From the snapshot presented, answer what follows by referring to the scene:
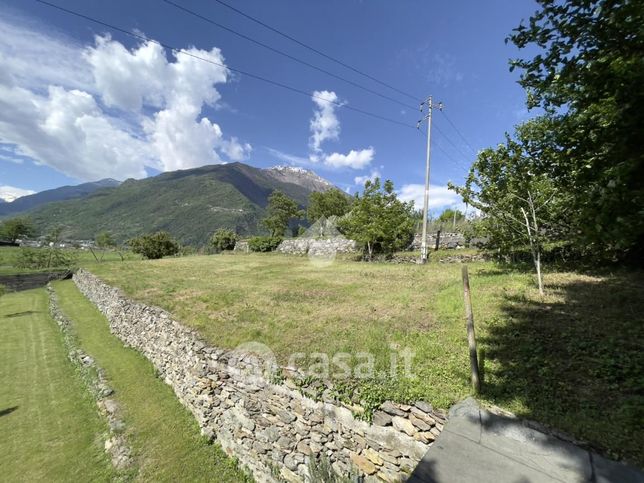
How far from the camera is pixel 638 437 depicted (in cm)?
329

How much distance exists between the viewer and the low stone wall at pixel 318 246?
→ 99.6 feet

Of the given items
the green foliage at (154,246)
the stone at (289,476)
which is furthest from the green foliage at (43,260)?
the stone at (289,476)

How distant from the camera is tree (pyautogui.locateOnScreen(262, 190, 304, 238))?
48.2 metres

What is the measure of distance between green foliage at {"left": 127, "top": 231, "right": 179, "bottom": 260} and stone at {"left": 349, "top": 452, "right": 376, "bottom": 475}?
49701 millimetres

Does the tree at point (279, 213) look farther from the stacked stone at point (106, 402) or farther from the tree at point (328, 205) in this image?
the stacked stone at point (106, 402)

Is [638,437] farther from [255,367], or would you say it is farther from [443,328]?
[255,367]

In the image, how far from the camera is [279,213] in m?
48.6

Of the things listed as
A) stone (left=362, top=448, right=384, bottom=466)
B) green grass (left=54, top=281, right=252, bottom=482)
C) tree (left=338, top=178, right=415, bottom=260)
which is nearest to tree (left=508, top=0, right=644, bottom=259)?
stone (left=362, top=448, right=384, bottom=466)

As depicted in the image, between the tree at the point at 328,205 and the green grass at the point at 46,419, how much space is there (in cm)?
4271

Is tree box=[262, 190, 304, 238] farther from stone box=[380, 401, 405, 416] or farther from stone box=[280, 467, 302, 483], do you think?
stone box=[380, 401, 405, 416]

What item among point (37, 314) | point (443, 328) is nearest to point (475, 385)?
point (443, 328)

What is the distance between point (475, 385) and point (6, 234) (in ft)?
395

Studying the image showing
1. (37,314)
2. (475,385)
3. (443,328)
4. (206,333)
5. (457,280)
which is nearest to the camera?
(475,385)

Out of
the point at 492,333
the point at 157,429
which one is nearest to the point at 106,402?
the point at 157,429
